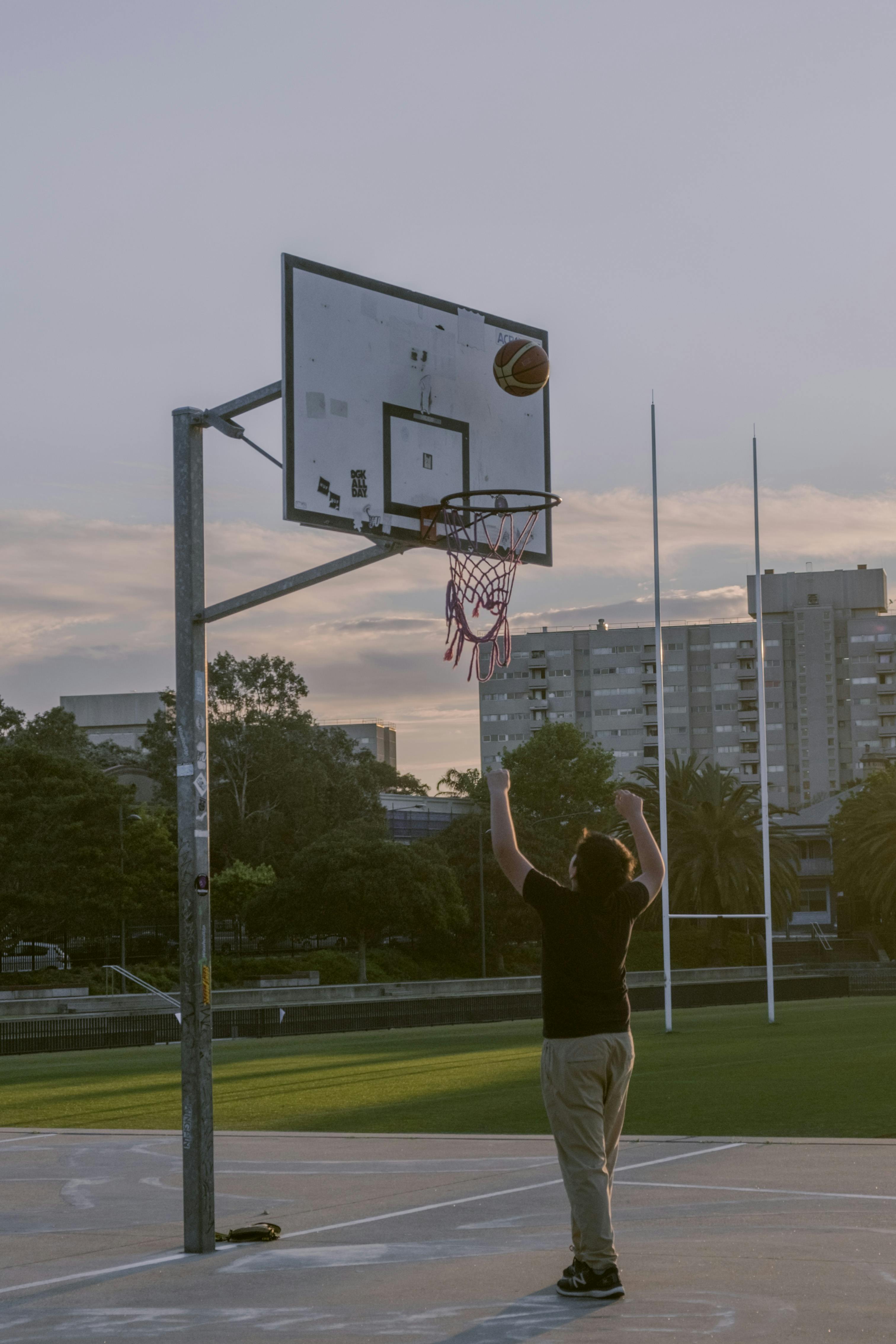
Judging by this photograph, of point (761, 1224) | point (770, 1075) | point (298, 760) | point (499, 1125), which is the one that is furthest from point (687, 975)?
point (761, 1224)

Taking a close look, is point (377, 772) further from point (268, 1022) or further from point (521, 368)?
point (521, 368)

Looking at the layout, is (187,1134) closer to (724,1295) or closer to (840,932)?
(724,1295)

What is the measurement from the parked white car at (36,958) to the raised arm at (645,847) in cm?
5716

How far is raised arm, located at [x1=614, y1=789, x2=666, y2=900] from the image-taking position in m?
7.12

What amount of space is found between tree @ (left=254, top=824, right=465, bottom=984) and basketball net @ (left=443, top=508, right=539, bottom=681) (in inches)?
2193

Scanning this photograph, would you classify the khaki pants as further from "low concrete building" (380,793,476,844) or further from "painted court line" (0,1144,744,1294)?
"low concrete building" (380,793,476,844)

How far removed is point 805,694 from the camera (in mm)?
159750

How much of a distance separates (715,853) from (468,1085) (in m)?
51.0

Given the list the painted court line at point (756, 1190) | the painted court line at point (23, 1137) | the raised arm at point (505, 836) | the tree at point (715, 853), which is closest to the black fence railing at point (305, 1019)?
the painted court line at point (23, 1137)

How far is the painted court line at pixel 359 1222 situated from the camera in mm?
7438

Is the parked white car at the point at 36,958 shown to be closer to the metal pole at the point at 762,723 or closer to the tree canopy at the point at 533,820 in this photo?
the tree canopy at the point at 533,820

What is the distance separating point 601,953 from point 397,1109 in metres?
10.2

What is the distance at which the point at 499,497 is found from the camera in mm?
10383

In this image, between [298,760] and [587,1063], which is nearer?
[587,1063]
